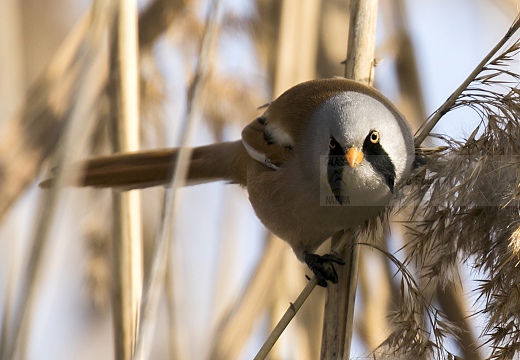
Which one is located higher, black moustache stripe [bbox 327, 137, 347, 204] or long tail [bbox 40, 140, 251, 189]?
black moustache stripe [bbox 327, 137, 347, 204]

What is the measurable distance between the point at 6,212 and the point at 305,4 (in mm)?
1427

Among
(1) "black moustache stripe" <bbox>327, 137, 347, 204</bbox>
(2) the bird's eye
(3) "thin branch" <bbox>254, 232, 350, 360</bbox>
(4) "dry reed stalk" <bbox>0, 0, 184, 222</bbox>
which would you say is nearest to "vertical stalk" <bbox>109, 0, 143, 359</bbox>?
(4) "dry reed stalk" <bbox>0, 0, 184, 222</bbox>

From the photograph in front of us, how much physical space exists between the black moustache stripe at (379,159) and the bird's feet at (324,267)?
0.97 ft

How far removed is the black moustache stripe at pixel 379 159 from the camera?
1.96 meters

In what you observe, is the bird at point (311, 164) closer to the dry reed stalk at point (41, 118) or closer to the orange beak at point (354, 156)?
the orange beak at point (354, 156)

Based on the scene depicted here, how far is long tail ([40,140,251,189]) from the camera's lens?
2408 millimetres

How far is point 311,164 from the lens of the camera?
2213 millimetres

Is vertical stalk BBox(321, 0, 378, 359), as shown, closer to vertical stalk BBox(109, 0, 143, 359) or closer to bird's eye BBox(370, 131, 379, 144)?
bird's eye BBox(370, 131, 379, 144)

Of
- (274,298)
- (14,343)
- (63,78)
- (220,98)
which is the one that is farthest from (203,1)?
(14,343)

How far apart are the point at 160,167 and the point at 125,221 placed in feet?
1.98

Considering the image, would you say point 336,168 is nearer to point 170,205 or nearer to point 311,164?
point 311,164

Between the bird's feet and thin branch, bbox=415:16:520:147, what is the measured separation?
0.44m

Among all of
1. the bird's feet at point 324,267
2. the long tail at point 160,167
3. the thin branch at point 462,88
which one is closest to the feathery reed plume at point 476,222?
the thin branch at point 462,88

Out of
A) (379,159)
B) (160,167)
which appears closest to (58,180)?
(379,159)
